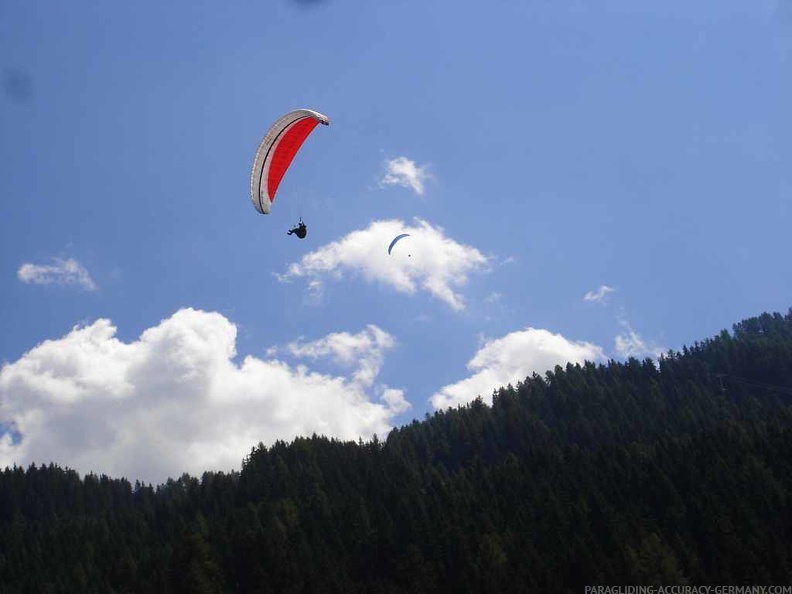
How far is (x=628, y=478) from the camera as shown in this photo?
112375 mm

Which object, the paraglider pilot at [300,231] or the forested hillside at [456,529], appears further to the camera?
the forested hillside at [456,529]

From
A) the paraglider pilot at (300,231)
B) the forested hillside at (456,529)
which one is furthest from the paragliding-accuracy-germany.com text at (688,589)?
the paraglider pilot at (300,231)

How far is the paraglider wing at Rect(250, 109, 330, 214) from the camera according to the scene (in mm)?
48438

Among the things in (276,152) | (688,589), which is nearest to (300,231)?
(276,152)

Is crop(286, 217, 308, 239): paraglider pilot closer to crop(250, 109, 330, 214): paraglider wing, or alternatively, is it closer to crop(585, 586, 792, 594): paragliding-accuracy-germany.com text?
crop(250, 109, 330, 214): paraglider wing

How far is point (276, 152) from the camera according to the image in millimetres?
50094

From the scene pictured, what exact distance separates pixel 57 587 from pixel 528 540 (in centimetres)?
6904

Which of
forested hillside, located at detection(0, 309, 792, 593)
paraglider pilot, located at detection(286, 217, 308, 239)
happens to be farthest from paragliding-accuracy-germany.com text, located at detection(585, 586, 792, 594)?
paraglider pilot, located at detection(286, 217, 308, 239)

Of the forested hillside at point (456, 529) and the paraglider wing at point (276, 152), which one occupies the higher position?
the paraglider wing at point (276, 152)

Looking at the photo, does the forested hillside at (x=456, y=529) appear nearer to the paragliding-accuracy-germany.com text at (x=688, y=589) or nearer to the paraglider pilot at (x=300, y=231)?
the paragliding-accuracy-germany.com text at (x=688, y=589)

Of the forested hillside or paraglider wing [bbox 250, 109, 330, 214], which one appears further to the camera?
the forested hillside

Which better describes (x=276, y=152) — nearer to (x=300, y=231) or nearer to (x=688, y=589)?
(x=300, y=231)

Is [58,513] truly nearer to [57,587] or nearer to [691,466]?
[57,587]

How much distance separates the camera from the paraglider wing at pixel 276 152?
48438 mm
